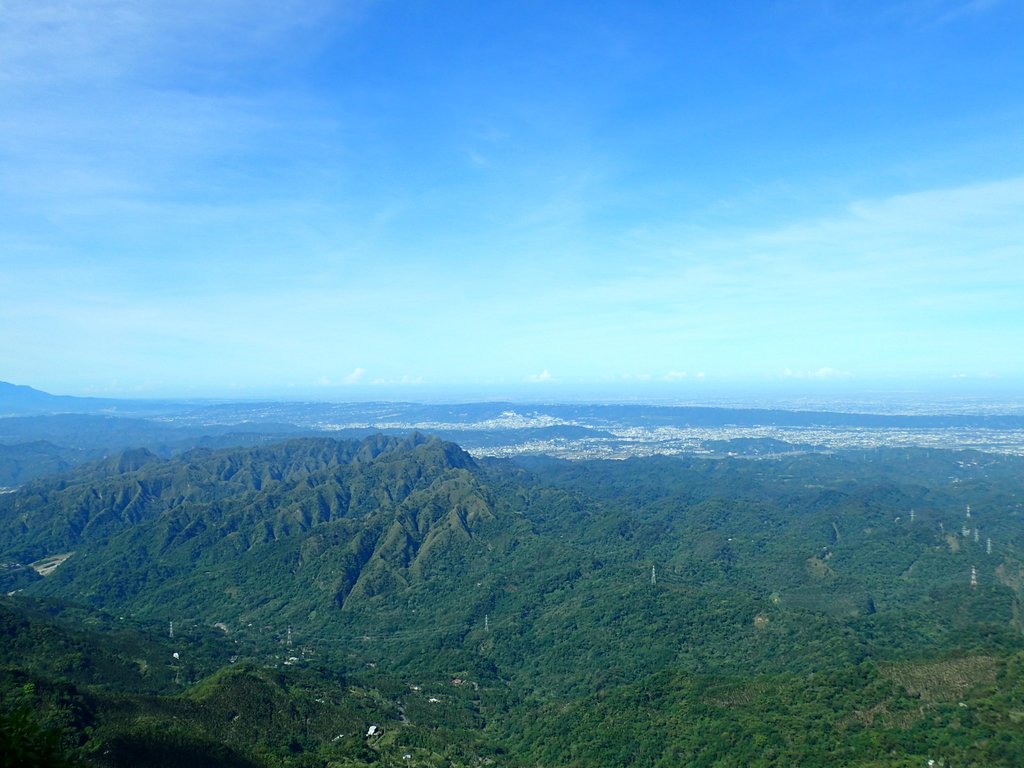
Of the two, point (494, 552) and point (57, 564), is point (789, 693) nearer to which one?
point (494, 552)

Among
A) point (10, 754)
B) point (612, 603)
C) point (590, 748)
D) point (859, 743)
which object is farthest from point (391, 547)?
point (10, 754)

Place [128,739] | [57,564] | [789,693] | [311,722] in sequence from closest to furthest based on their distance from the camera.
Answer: [128,739], [789,693], [311,722], [57,564]

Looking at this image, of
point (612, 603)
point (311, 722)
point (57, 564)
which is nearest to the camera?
point (311, 722)

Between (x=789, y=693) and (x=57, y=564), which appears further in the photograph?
(x=57, y=564)

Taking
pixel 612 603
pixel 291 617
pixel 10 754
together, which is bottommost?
pixel 291 617

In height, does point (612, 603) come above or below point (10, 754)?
below

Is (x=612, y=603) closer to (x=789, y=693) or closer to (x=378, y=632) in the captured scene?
(x=378, y=632)
